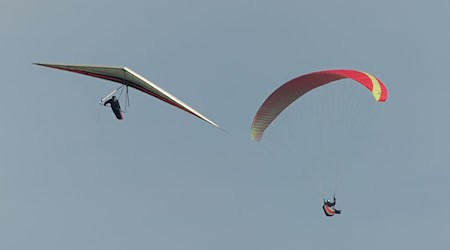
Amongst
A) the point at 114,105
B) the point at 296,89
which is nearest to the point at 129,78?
the point at 114,105

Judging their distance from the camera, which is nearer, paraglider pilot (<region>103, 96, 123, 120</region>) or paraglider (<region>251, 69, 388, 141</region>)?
paraglider (<region>251, 69, 388, 141</region>)

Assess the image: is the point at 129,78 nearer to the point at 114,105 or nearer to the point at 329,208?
the point at 114,105

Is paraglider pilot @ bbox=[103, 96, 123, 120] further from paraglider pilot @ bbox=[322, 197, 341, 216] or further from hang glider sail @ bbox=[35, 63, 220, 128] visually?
paraglider pilot @ bbox=[322, 197, 341, 216]

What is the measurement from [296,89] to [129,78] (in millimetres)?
10995

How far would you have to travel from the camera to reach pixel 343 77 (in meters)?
52.4

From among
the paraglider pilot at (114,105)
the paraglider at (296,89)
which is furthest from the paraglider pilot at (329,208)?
the paraglider pilot at (114,105)

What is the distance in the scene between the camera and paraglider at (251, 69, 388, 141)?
51188 mm

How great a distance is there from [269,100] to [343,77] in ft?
25.1

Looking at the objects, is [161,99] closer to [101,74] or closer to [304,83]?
[101,74]

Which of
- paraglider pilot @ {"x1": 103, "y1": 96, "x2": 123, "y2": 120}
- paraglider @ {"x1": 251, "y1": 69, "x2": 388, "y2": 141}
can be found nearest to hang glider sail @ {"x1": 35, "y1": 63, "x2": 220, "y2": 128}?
paraglider pilot @ {"x1": 103, "y1": 96, "x2": 123, "y2": 120}

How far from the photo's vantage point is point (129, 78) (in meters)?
56.5

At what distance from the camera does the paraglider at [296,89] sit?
51.2 meters

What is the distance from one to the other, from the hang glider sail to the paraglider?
581 centimetres

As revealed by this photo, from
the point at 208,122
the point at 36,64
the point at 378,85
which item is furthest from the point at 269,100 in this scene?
the point at 36,64
